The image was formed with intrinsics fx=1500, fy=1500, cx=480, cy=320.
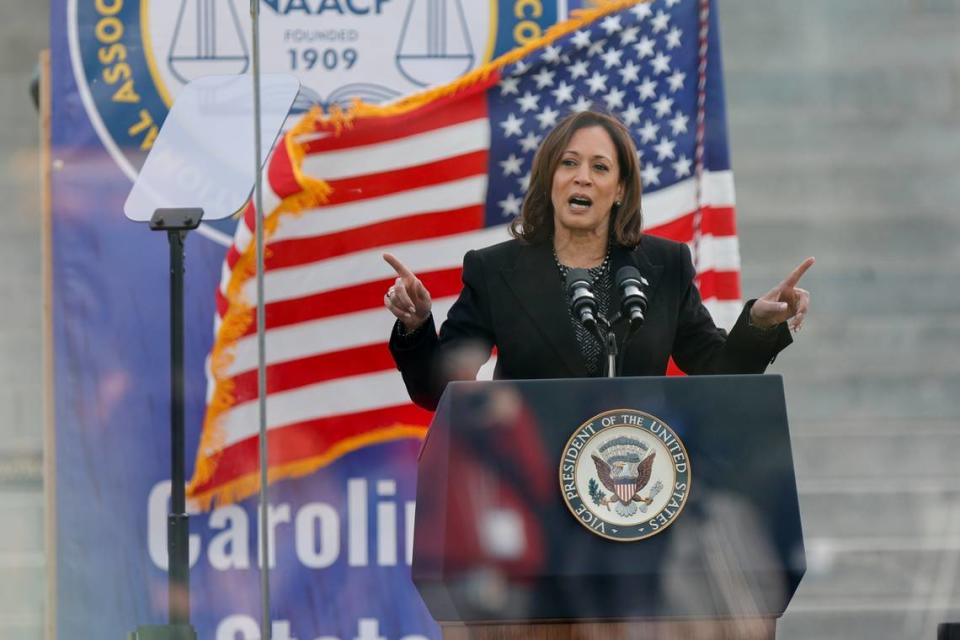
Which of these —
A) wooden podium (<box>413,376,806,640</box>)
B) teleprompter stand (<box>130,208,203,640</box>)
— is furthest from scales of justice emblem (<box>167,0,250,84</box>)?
wooden podium (<box>413,376,806,640</box>)

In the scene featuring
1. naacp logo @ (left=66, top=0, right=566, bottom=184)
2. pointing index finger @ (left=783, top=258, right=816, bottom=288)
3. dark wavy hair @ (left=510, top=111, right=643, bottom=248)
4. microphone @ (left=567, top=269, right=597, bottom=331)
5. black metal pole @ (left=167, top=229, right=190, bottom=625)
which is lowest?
black metal pole @ (left=167, top=229, right=190, bottom=625)

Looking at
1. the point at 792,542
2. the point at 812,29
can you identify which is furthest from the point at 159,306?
the point at 792,542

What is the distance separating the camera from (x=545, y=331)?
2.14m

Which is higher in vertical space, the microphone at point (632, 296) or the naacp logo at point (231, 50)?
the naacp logo at point (231, 50)

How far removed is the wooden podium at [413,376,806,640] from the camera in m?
1.71

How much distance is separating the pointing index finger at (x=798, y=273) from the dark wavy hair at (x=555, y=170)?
275mm

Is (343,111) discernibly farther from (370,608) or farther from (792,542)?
(792,542)

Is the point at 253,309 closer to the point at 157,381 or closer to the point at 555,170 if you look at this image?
the point at 157,381

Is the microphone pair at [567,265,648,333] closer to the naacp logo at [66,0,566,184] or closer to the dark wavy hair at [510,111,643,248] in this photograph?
the dark wavy hair at [510,111,643,248]

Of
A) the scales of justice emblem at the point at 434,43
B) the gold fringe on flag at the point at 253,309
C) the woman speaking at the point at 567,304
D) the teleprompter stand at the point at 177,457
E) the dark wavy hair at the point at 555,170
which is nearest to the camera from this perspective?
the woman speaking at the point at 567,304

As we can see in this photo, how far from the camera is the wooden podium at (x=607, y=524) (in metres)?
1.71

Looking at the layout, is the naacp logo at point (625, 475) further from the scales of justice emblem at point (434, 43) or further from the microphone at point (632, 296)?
the scales of justice emblem at point (434, 43)

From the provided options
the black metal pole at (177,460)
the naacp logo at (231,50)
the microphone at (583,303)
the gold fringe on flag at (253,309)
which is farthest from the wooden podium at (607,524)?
the naacp logo at (231,50)

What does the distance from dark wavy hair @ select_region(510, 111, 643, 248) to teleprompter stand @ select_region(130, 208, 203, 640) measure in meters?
0.72
